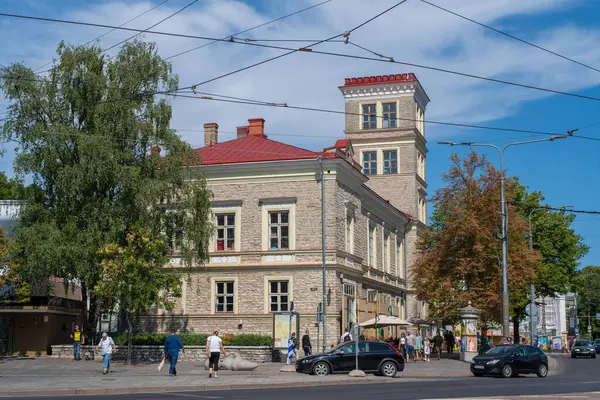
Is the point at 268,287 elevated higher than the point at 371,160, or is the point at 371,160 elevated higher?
A: the point at 371,160

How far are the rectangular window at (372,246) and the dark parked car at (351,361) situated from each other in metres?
22.1

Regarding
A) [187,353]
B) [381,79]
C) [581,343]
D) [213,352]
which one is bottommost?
[581,343]

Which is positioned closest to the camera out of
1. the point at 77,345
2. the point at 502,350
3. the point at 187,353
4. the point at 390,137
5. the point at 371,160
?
the point at 502,350

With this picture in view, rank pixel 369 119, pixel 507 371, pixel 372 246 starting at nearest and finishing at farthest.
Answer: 1. pixel 507 371
2. pixel 372 246
3. pixel 369 119

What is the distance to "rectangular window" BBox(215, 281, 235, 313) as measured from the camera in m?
44.5

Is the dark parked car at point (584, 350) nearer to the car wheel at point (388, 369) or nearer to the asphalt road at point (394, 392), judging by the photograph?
the car wheel at point (388, 369)

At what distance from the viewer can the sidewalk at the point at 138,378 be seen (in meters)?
22.5

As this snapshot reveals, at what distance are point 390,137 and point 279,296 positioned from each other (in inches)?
1143

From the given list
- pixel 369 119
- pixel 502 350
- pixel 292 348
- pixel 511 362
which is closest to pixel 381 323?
pixel 292 348

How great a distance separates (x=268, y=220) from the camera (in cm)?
4412

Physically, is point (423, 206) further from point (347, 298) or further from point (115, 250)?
point (115, 250)

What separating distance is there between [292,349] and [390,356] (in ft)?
17.6

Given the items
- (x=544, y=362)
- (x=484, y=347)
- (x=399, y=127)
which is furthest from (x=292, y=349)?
(x=399, y=127)

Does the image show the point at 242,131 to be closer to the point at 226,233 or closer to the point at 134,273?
the point at 226,233
